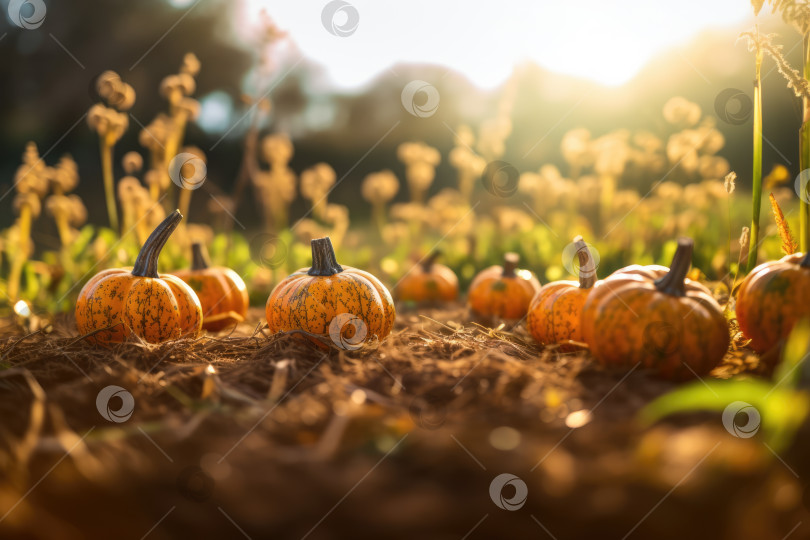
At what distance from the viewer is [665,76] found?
25.3 ft

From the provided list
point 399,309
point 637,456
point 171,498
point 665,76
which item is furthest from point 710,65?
point 171,498

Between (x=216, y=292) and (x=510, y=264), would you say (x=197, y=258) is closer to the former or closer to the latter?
(x=216, y=292)

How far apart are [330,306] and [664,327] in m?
1.39

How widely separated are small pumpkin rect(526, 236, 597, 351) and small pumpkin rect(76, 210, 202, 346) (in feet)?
5.56

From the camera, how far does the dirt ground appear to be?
1.18m

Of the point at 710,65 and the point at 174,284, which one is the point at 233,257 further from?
the point at 710,65

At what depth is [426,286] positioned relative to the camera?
4395 millimetres

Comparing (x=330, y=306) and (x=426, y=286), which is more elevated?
(x=330, y=306)

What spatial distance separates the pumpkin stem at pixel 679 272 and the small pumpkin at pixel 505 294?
1.41 metres

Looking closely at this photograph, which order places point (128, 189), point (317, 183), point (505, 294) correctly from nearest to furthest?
point (505, 294), point (128, 189), point (317, 183)

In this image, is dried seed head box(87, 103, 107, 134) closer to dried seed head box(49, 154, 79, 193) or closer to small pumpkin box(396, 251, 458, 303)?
dried seed head box(49, 154, 79, 193)

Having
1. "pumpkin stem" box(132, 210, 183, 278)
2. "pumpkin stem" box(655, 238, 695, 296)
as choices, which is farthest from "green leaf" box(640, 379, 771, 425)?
"pumpkin stem" box(132, 210, 183, 278)

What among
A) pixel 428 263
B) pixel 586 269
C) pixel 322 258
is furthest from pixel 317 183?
pixel 586 269

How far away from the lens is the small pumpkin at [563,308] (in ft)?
8.77
